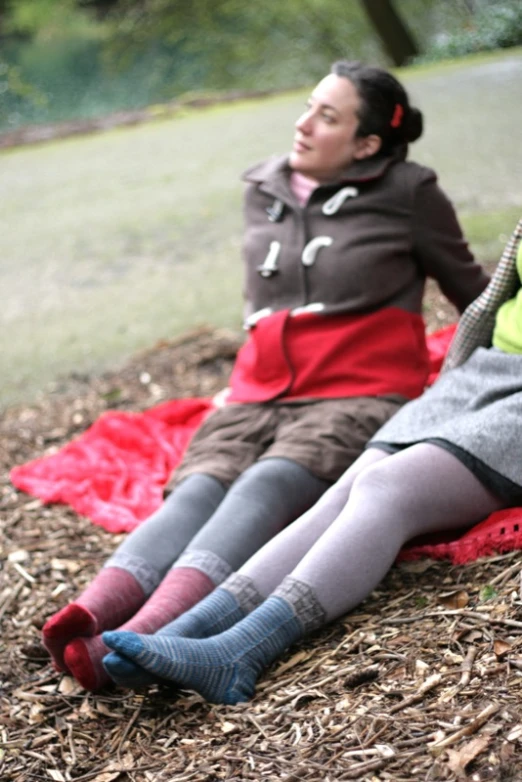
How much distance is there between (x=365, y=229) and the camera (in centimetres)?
293

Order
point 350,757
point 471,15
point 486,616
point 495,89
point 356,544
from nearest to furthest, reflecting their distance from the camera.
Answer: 1. point 350,757
2. point 486,616
3. point 356,544
4. point 495,89
5. point 471,15

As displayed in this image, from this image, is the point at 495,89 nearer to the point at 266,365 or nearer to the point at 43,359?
the point at 43,359

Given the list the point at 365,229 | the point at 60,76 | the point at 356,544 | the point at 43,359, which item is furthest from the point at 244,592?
the point at 60,76

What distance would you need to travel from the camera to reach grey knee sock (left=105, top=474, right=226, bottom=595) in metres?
2.49

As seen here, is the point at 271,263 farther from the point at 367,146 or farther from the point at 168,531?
the point at 168,531

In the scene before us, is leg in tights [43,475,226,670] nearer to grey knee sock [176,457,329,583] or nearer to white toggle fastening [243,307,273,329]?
grey knee sock [176,457,329,583]

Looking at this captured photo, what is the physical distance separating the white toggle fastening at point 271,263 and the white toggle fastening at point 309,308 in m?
0.14

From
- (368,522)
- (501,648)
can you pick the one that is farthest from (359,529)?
(501,648)

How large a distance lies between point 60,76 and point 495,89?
43.8 feet

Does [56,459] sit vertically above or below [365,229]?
below

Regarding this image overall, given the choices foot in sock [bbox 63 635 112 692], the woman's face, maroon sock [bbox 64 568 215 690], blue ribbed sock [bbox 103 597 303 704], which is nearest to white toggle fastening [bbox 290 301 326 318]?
the woman's face

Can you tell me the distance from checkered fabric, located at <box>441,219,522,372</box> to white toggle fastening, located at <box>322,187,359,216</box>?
54cm

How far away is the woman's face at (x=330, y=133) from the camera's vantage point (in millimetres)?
2955

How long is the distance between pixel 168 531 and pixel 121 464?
3.00 feet
